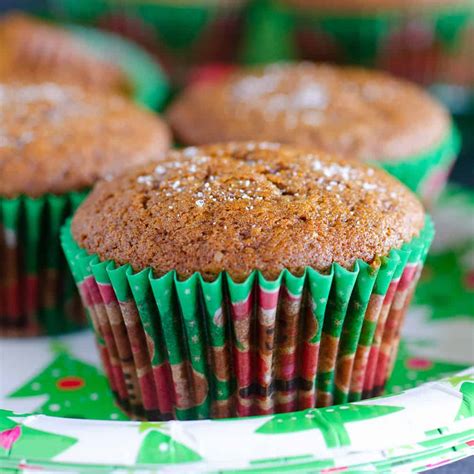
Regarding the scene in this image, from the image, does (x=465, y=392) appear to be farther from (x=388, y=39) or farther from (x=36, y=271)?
(x=388, y=39)

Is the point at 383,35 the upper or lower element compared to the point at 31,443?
upper

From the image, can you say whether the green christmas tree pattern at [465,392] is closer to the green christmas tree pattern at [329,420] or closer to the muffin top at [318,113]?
the green christmas tree pattern at [329,420]

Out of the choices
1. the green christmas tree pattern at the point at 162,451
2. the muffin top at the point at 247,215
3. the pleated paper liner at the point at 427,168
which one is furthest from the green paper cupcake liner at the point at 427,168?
the green christmas tree pattern at the point at 162,451

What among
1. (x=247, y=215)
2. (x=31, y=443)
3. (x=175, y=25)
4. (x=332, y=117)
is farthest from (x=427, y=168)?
(x=175, y=25)

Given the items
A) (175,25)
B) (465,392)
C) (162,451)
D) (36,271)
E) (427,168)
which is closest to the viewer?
(162,451)

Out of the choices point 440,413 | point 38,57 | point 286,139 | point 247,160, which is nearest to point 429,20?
point 286,139

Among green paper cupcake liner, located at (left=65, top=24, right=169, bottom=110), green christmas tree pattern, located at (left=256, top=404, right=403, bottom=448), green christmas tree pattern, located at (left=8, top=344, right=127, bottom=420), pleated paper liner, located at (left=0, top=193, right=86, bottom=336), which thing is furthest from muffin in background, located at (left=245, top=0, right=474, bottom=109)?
green christmas tree pattern, located at (left=256, top=404, right=403, bottom=448)
